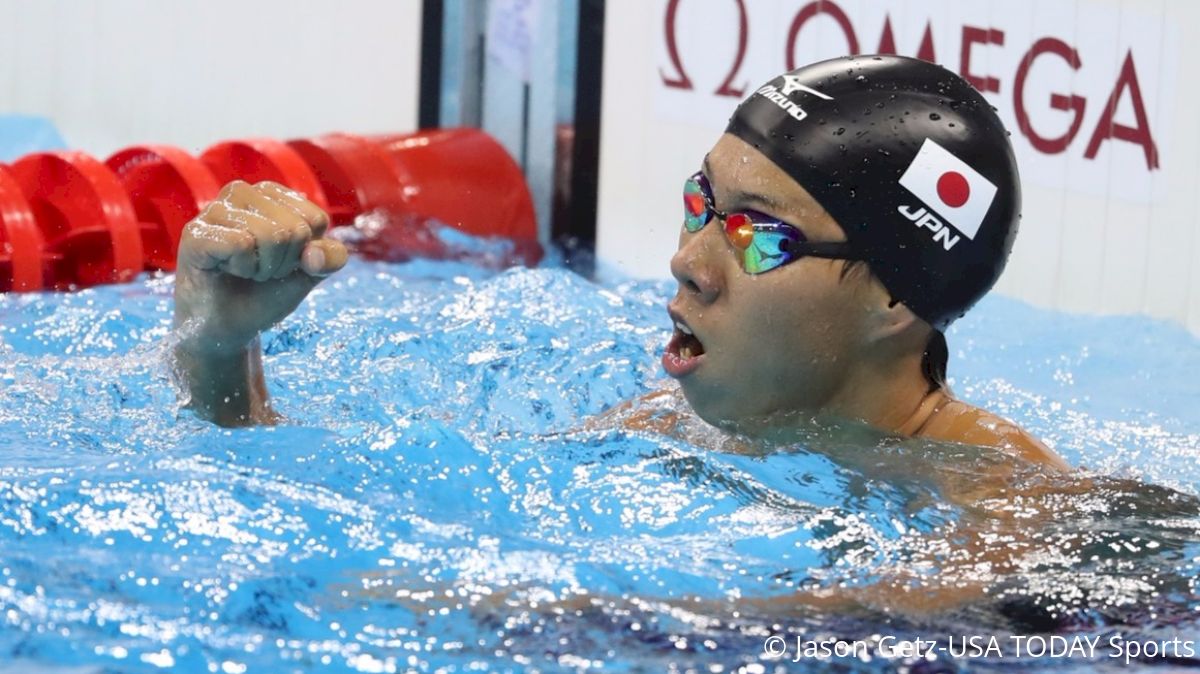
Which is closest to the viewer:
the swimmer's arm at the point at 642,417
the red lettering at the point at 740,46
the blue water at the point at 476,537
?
the blue water at the point at 476,537

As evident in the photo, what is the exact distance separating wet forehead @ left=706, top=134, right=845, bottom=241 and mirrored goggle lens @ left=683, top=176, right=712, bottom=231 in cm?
2

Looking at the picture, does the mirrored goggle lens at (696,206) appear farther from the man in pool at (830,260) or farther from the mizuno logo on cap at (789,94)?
the mizuno logo on cap at (789,94)

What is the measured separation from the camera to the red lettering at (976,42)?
440 cm

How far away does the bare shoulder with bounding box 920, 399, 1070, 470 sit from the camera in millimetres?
2316

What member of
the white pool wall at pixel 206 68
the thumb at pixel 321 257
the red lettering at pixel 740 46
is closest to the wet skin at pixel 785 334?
the thumb at pixel 321 257

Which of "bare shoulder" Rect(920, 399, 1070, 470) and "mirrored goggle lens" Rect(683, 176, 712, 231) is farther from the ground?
"mirrored goggle lens" Rect(683, 176, 712, 231)

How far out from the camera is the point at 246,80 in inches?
250

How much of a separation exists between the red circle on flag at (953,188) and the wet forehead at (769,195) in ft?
0.51

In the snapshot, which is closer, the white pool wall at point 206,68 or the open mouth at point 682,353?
the open mouth at point 682,353

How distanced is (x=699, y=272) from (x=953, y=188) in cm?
38

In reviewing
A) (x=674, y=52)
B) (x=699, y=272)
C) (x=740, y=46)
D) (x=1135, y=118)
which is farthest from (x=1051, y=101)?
(x=699, y=272)

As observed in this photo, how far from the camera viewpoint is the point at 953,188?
230 cm

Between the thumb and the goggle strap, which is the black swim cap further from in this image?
the thumb

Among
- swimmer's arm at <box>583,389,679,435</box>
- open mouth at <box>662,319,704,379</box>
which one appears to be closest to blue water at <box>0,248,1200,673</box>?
swimmer's arm at <box>583,389,679,435</box>
